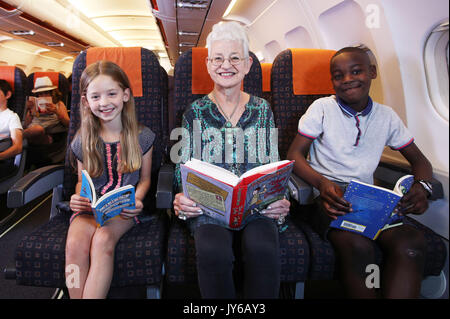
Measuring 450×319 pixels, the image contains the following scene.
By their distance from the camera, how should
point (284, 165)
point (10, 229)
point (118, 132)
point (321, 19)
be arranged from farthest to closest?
1. point (321, 19)
2. point (10, 229)
3. point (118, 132)
4. point (284, 165)

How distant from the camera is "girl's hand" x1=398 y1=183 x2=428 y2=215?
1400 millimetres

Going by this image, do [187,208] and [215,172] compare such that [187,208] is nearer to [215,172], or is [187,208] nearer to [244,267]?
[215,172]

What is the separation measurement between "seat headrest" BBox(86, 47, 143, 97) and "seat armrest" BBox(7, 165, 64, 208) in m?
0.71

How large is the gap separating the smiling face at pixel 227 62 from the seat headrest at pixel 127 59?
2.18ft

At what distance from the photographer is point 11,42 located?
650 centimetres

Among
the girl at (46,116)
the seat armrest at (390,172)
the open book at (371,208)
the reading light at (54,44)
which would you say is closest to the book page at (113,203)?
the open book at (371,208)

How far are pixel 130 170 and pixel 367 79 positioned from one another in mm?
1461

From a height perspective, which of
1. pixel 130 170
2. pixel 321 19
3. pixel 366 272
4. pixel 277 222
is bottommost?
pixel 366 272

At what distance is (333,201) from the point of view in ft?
4.65

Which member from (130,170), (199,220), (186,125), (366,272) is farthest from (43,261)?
(366,272)

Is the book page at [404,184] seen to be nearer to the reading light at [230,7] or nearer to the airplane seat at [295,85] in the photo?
the airplane seat at [295,85]

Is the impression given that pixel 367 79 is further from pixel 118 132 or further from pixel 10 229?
pixel 10 229

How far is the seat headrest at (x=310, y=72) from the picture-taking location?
6.78 ft

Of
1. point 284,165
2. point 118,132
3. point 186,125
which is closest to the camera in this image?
point 284,165
